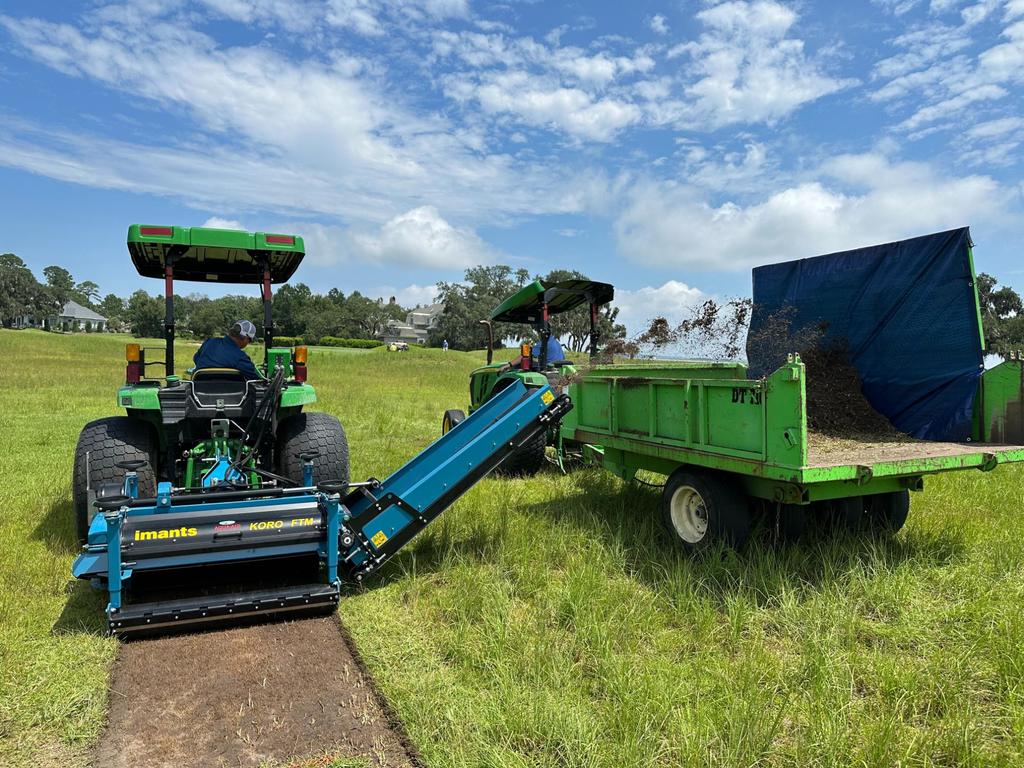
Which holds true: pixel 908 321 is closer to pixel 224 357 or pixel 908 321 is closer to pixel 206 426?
pixel 224 357

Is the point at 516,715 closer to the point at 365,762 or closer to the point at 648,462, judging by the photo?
the point at 365,762

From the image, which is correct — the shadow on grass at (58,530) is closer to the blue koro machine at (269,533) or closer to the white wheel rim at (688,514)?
the blue koro machine at (269,533)

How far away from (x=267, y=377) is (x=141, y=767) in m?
3.65

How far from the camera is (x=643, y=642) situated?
11.7 feet

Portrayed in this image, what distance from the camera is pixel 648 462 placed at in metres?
5.49

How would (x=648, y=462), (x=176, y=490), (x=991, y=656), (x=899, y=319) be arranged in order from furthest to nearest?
(x=648, y=462), (x=899, y=319), (x=176, y=490), (x=991, y=656)

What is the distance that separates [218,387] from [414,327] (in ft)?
341

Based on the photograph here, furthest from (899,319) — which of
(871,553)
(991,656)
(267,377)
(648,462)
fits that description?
(267,377)

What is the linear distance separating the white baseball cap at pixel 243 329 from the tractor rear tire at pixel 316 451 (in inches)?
32.3

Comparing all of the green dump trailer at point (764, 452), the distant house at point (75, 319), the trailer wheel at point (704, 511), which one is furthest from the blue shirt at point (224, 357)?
the distant house at point (75, 319)

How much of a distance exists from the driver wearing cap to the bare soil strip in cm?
222

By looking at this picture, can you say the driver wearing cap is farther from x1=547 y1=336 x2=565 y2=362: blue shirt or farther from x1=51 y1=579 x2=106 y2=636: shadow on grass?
x1=547 y1=336 x2=565 y2=362: blue shirt

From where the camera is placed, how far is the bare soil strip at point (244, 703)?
8.83 feet

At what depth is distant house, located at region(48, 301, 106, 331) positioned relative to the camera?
87625 mm
